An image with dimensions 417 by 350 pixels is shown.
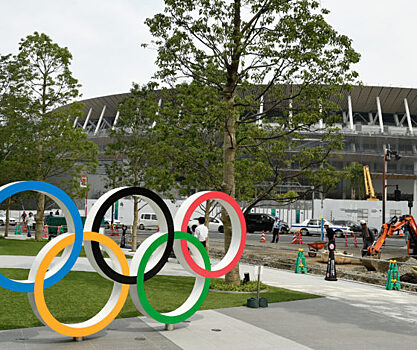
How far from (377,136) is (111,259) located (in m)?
63.1

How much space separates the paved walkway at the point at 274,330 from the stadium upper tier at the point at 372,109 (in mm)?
54946

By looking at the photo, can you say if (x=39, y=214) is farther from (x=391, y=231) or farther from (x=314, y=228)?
(x=314, y=228)

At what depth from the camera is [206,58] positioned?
13.7 m

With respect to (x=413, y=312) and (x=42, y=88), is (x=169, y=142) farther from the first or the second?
(x=42, y=88)

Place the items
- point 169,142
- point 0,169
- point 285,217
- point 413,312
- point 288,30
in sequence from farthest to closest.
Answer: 1. point 285,217
2. point 0,169
3. point 169,142
4. point 288,30
5. point 413,312

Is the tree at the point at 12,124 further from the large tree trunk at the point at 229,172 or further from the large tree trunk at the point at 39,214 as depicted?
the large tree trunk at the point at 229,172

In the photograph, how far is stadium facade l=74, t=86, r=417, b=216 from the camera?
6575cm

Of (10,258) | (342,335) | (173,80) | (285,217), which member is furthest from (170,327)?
(285,217)

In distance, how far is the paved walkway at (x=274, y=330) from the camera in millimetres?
7125

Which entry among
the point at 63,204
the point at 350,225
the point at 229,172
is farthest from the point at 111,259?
the point at 350,225

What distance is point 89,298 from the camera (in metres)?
10.9

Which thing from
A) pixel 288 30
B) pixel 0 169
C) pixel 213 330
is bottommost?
pixel 213 330

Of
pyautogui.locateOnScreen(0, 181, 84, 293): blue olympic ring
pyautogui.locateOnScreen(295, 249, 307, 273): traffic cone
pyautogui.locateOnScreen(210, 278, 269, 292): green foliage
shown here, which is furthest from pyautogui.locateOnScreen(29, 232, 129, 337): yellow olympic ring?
pyautogui.locateOnScreen(295, 249, 307, 273): traffic cone

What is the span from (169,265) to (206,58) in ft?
28.2
